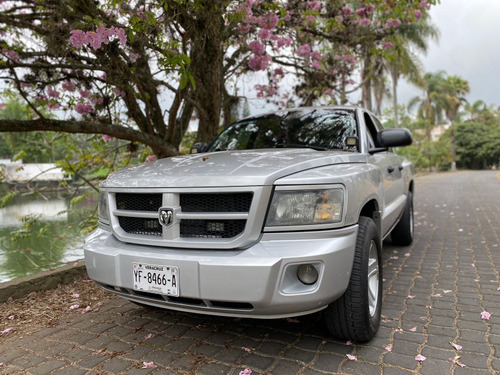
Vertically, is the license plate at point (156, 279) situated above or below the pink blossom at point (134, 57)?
below

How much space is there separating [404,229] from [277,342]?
3194 millimetres

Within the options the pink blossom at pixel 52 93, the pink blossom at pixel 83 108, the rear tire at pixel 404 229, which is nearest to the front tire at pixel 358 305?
the rear tire at pixel 404 229

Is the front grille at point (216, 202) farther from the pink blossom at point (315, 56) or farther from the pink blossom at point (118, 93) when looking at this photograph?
the pink blossom at point (315, 56)

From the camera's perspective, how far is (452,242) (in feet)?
17.6

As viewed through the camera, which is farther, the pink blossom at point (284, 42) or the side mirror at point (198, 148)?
the pink blossom at point (284, 42)

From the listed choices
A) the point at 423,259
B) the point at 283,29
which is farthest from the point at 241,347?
the point at 283,29

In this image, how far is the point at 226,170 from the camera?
2.24 metres

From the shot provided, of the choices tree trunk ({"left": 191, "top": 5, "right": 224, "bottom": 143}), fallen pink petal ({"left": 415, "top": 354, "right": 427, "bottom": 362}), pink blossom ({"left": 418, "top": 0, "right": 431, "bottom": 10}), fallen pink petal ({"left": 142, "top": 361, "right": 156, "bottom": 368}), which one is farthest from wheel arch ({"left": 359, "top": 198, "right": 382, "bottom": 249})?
pink blossom ({"left": 418, "top": 0, "right": 431, "bottom": 10})

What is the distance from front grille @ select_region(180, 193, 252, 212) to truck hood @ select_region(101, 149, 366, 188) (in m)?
0.07

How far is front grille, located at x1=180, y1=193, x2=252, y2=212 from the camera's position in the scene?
2102mm

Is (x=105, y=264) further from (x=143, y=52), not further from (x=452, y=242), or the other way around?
(x=452, y=242)

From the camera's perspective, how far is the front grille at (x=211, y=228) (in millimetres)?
2111

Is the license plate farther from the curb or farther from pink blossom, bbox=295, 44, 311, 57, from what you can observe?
pink blossom, bbox=295, 44, 311, 57

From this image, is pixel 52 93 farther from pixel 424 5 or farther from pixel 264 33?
pixel 424 5
